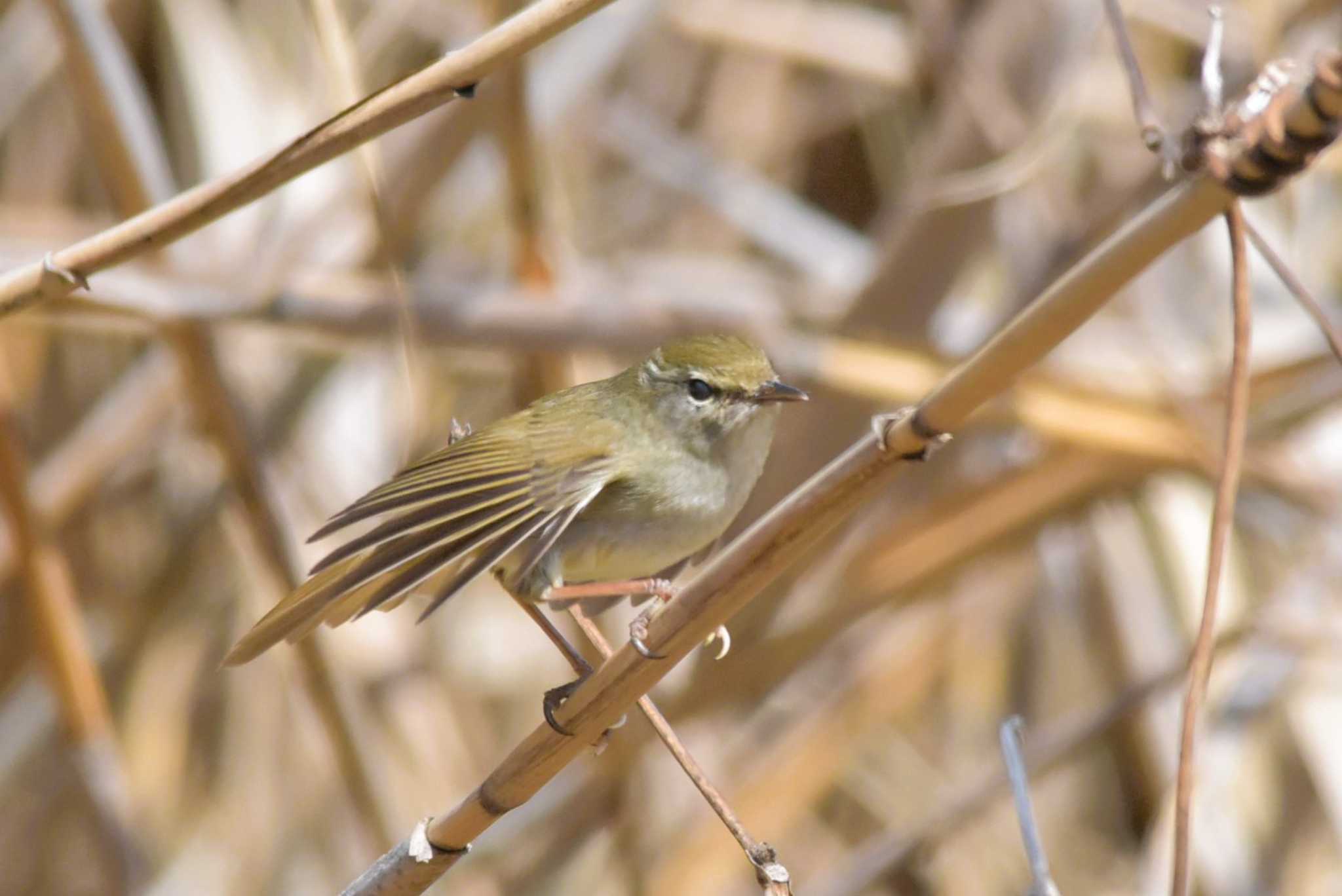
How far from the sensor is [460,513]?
1.63 meters

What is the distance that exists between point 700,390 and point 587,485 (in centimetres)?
29

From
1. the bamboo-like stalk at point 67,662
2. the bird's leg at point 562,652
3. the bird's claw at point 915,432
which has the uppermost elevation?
the bamboo-like stalk at point 67,662

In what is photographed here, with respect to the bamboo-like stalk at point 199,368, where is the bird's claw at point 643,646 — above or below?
below

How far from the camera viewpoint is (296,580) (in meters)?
2.51

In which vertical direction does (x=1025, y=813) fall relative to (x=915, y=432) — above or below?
below

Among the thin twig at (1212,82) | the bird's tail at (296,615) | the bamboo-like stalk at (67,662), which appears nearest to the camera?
the thin twig at (1212,82)

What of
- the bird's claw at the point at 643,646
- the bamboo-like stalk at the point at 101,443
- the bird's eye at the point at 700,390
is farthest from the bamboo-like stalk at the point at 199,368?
the bird's claw at the point at 643,646

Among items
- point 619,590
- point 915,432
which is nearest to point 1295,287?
point 915,432

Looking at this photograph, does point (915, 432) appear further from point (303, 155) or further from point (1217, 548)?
point (303, 155)

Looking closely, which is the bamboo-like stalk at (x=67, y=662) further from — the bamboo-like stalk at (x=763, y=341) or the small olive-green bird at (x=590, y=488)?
the small olive-green bird at (x=590, y=488)

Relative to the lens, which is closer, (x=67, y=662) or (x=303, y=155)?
(x=303, y=155)

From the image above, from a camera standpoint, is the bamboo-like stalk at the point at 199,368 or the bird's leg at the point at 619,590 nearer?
the bird's leg at the point at 619,590

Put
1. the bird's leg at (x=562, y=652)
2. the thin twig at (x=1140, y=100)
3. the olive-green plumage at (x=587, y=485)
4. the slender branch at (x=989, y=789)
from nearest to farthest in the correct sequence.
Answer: the thin twig at (x=1140, y=100) < the olive-green plumage at (x=587, y=485) < the bird's leg at (x=562, y=652) < the slender branch at (x=989, y=789)

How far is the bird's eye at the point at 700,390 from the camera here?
6.69 feet
